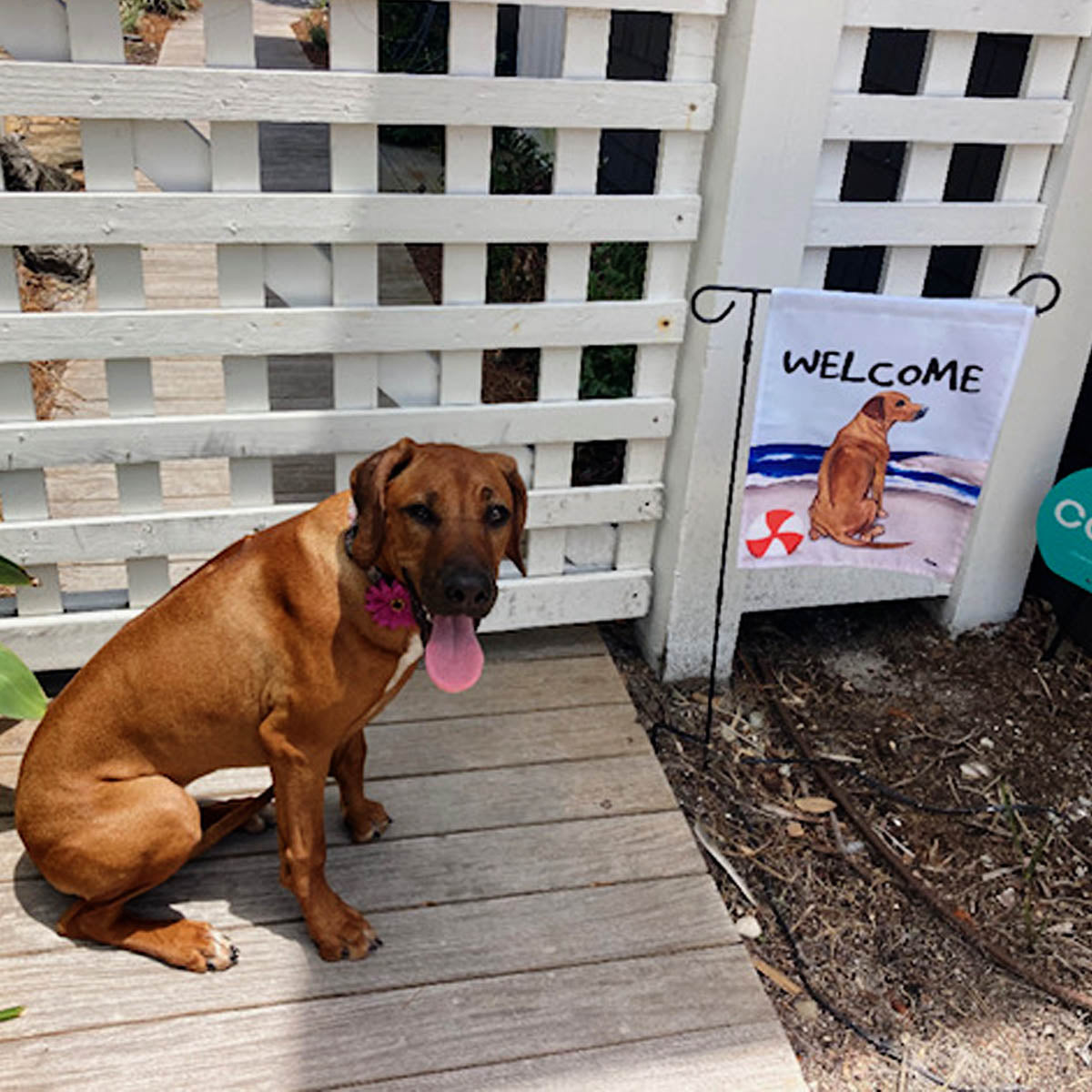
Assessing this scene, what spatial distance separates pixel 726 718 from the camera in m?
3.63

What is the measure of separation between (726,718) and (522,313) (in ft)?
4.61

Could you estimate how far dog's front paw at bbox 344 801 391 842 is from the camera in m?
2.89

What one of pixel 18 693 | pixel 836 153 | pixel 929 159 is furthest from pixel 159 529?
pixel 929 159

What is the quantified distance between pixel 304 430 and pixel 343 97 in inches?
35.0


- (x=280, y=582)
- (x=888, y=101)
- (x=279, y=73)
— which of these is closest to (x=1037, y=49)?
(x=888, y=101)

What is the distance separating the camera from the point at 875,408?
304 centimetres

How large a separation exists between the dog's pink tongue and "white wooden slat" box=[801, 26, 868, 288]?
1672 millimetres

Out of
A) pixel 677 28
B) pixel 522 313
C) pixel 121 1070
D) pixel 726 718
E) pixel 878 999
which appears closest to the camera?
pixel 121 1070

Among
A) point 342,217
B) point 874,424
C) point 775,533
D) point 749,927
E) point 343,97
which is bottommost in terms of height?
point 749,927

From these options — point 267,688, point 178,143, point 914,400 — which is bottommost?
point 267,688

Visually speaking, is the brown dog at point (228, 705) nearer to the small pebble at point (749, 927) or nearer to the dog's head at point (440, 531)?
the dog's head at point (440, 531)

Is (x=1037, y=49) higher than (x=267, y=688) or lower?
higher

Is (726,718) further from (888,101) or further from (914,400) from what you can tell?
(888,101)

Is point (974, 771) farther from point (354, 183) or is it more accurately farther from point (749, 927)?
point (354, 183)
